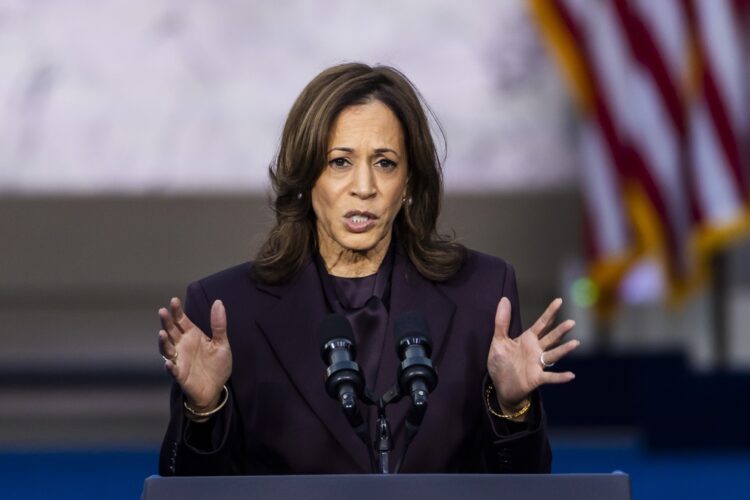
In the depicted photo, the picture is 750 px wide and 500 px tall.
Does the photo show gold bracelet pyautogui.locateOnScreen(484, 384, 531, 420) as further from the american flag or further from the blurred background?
the blurred background

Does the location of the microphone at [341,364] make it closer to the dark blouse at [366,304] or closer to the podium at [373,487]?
the podium at [373,487]

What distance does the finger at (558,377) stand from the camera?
2.29 m

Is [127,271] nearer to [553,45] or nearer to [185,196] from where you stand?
[185,196]

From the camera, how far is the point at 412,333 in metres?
2.21

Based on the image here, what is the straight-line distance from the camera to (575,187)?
938cm

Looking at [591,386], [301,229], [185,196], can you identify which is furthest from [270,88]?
[301,229]

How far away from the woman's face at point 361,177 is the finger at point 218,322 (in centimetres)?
33

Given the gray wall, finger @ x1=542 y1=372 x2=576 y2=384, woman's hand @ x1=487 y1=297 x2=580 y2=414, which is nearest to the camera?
finger @ x1=542 y1=372 x2=576 y2=384

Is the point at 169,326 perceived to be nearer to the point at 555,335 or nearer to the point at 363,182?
the point at 363,182

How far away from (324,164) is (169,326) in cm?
48

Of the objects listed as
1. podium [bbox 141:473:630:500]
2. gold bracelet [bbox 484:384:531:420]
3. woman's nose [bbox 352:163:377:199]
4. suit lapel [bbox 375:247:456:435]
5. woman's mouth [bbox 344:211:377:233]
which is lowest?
podium [bbox 141:473:630:500]

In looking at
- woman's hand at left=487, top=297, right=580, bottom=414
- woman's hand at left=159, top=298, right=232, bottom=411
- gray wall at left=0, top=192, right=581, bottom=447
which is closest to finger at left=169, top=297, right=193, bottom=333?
woman's hand at left=159, top=298, right=232, bottom=411

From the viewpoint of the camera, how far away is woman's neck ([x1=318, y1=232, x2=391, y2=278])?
2.85 metres

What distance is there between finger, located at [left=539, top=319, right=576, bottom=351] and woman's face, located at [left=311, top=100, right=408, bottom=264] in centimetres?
42
